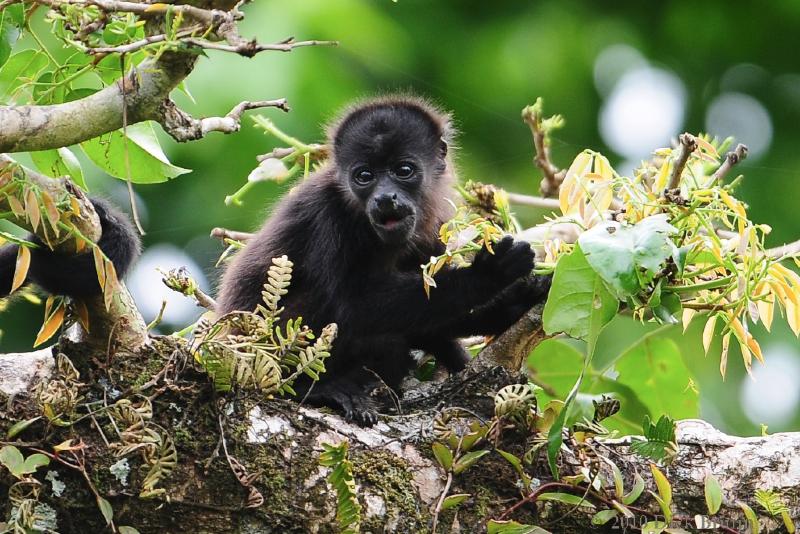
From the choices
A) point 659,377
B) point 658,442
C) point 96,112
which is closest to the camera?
point 96,112

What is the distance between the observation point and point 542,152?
5910 mm

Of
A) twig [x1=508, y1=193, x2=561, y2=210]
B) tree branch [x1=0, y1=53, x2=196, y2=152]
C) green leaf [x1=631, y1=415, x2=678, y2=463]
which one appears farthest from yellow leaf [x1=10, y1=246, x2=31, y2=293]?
twig [x1=508, y1=193, x2=561, y2=210]

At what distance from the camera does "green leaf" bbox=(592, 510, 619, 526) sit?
11.8ft

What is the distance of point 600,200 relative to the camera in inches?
151

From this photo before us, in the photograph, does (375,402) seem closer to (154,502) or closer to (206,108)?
(154,502)

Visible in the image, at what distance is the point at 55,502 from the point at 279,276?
0.99 m

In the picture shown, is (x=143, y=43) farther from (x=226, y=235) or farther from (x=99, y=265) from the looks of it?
(x=226, y=235)

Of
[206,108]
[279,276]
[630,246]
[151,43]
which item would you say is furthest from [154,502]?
[206,108]

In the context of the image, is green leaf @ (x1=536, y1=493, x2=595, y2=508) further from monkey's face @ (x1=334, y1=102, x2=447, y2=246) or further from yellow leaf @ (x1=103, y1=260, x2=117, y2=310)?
monkey's face @ (x1=334, y1=102, x2=447, y2=246)

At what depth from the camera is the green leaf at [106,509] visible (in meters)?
3.15

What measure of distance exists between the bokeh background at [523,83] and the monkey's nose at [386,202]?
5087 mm

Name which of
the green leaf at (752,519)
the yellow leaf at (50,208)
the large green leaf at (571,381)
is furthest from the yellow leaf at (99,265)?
the large green leaf at (571,381)

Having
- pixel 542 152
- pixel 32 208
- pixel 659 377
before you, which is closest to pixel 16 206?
pixel 32 208

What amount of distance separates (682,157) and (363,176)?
7.36 feet
